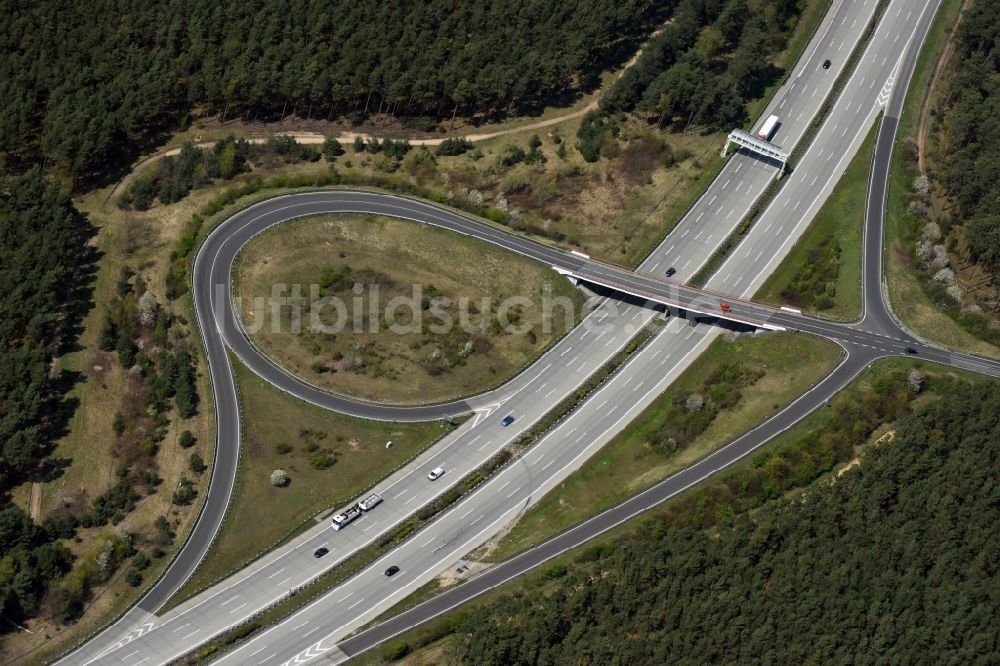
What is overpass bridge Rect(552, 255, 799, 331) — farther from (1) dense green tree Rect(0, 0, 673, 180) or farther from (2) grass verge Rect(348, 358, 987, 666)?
(1) dense green tree Rect(0, 0, 673, 180)

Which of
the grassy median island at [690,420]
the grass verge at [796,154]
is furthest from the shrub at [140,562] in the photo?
the grass verge at [796,154]

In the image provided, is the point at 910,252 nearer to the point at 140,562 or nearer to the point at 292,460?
the point at 292,460

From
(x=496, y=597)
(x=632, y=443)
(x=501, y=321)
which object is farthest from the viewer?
(x=501, y=321)

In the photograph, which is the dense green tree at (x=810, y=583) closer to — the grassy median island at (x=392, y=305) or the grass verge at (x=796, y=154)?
the grassy median island at (x=392, y=305)

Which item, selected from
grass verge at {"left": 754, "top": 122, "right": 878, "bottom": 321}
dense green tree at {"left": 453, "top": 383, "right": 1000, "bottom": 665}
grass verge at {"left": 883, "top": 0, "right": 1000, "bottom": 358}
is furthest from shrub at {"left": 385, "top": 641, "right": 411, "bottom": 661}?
grass verge at {"left": 883, "top": 0, "right": 1000, "bottom": 358}

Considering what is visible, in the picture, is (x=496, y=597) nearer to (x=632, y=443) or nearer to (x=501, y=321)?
(x=632, y=443)

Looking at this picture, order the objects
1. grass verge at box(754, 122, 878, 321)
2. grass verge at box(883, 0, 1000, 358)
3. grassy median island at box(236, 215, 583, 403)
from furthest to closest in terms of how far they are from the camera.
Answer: grass verge at box(754, 122, 878, 321)
grass verge at box(883, 0, 1000, 358)
grassy median island at box(236, 215, 583, 403)

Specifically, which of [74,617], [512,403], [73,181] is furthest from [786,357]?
[73,181]
